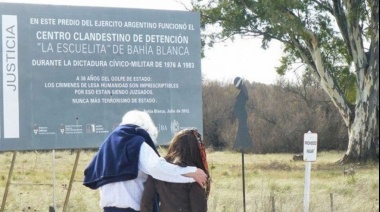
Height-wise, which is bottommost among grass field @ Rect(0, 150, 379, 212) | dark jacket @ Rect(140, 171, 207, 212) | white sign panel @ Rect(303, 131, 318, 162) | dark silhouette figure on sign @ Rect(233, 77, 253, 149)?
grass field @ Rect(0, 150, 379, 212)

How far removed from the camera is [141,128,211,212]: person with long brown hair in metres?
7.30

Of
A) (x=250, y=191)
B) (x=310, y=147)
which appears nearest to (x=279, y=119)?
(x=250, y=191)

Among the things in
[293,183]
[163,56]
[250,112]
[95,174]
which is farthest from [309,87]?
[95,174]

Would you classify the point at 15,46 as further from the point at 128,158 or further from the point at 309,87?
the point at 309,87

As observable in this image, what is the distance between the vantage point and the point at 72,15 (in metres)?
12.3

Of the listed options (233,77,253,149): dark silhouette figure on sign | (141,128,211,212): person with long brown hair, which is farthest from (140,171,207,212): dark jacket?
(233,77,253,149): dark silhouette figure on sign

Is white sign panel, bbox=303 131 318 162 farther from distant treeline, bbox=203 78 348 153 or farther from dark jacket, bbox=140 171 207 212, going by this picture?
distant treeline, bbox=203 78 348 153

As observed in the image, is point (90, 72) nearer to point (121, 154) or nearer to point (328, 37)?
point (121, 154)

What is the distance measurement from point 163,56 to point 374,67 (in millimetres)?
17104

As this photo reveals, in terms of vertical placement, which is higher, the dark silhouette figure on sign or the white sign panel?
the dark silhouette figure on sign

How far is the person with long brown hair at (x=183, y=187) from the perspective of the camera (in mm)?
7305

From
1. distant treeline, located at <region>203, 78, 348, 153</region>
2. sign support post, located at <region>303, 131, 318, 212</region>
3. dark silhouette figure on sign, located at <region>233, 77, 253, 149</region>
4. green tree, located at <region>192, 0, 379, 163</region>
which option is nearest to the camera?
sign support post, located at <region>303, 131, 318, 212</region>

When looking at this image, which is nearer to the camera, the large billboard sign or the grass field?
the large billboard sign

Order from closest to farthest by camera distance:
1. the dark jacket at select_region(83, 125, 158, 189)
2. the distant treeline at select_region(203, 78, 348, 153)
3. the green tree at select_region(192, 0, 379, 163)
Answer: the dark jacket at select_region(83, 125, 158, 189) < the green tree at select_region(192, 0, 379, 163) < the distant treeline at select_region(203, 78, 348, 153)
